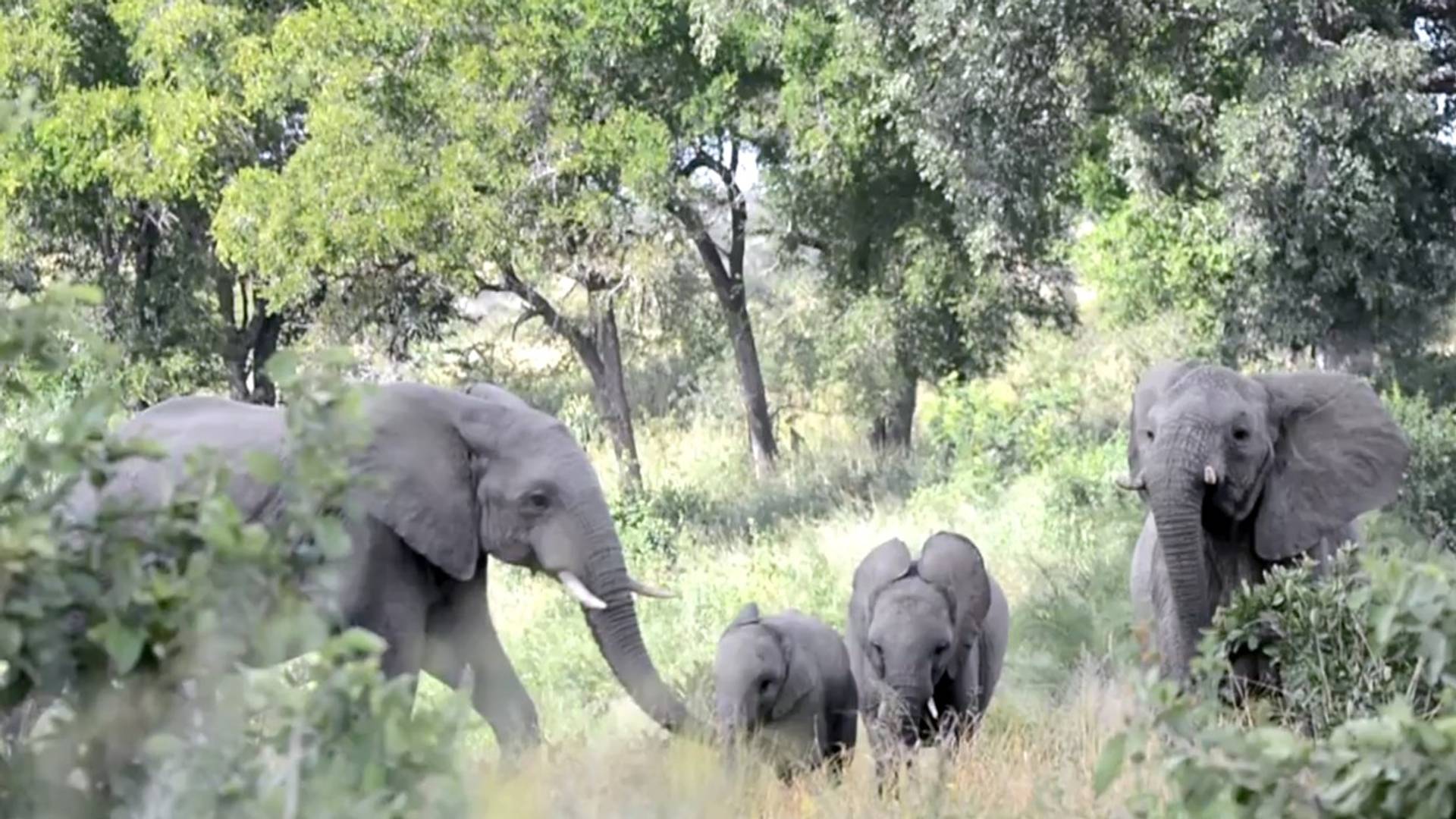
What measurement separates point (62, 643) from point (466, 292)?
1666cm

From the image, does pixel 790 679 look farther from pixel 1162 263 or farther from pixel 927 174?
pixel 1162 263

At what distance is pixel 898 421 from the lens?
852 inches

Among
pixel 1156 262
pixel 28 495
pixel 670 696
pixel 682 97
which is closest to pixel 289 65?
pixel 682 97

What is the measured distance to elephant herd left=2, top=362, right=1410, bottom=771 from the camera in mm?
7465

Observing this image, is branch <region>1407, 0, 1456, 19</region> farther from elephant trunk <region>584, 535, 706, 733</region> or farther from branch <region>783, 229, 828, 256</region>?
elephant trunk <region>584, 535, 706, 733</region>

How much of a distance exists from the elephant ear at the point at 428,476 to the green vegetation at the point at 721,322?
0.51 meters

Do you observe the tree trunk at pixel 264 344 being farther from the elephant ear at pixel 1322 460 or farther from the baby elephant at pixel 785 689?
the elephant ear at pixel 1322 460

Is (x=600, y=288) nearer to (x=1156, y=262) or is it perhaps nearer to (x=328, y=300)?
(x=328, y=300)

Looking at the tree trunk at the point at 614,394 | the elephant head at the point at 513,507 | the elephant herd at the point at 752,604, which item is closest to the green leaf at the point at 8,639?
the elephant herd at the point at 752,604

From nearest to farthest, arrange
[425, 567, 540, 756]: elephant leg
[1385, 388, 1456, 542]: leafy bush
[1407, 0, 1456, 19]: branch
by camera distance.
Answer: [425, 567, 540, 756]: elephant leg, [1385, 388, 1456, 542]: leafy bush, [1407, 0, 1456, 19]: branch

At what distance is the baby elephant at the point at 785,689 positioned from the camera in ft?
25.1

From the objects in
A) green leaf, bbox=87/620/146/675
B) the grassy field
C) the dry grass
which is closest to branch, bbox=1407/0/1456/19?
the grassy field

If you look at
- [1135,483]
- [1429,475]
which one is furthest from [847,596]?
[1135,483]

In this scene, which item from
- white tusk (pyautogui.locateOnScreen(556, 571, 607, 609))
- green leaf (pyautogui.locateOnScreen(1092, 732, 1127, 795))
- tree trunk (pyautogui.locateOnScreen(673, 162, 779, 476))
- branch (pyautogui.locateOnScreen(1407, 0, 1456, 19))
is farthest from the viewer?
tree trunk (pyautogui.locateOnScreen(673, 162, 779, 476))
